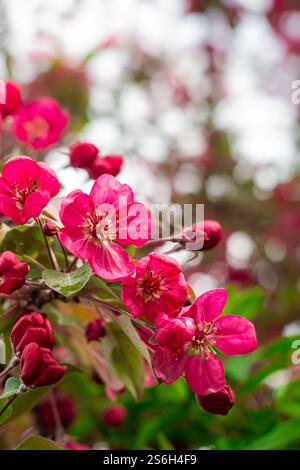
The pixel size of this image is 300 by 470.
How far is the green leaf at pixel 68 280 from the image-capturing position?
0.80m

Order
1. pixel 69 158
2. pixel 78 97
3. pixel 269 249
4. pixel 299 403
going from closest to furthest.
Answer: pixel 69 158, pixel 299 403, pixel 78 97, pixel 269 249

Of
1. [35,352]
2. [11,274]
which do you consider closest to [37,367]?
[35,352]

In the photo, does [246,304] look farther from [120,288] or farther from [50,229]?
[50,229]

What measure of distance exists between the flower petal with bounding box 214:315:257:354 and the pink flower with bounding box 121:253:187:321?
0.25 ft

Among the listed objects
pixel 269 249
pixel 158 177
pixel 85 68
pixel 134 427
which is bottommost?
pixel 269 249

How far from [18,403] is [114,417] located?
2.04 ft

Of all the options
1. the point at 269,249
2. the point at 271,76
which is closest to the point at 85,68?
the point at 269,249

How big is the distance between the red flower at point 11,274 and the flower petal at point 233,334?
11.0 inches

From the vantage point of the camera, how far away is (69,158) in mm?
1128

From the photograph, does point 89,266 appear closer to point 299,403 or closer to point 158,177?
point 299,403

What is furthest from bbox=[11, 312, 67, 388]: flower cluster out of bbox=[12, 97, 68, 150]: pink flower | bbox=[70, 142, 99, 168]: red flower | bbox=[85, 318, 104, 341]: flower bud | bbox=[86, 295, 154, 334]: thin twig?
bbox=[12, 97, 68, 150]: pink flower

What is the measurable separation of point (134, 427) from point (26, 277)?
2.75 ft

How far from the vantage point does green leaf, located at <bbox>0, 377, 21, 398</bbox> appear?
0.83 metres

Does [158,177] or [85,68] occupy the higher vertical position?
[85,68]
